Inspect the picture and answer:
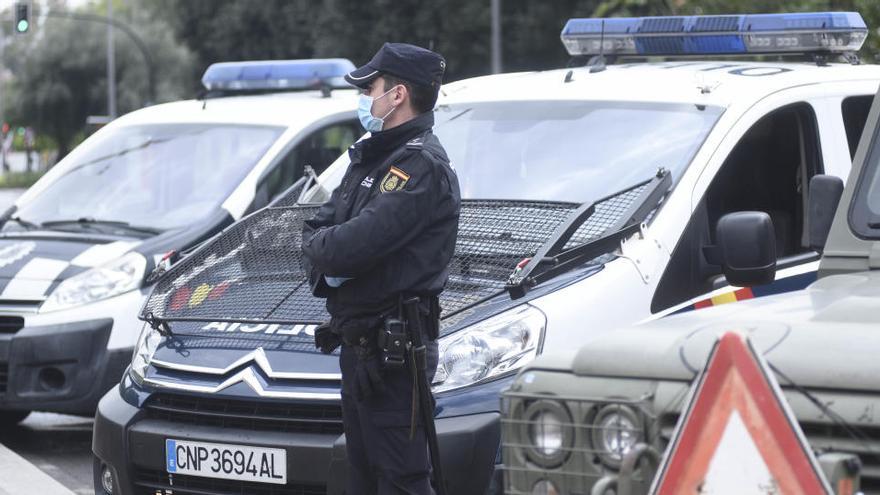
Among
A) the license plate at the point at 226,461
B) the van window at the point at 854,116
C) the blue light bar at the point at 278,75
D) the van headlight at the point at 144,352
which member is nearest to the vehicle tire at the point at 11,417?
the blue light bar at the point at 278,75

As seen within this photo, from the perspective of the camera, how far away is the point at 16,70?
61.7 metres

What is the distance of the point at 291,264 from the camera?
560cm

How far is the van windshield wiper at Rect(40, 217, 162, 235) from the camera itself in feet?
26.1

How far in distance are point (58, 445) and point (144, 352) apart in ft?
8.93

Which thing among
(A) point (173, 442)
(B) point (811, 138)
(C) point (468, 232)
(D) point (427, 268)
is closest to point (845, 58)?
(B) point (811, 138)

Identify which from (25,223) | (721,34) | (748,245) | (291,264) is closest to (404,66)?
(748,245)

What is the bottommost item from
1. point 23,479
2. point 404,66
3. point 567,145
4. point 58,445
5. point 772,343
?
point 58,445

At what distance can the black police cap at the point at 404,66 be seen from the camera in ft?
15.0

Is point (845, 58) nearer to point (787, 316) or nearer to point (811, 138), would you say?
point (811, 138)

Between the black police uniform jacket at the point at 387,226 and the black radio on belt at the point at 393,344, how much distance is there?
0.30 ft

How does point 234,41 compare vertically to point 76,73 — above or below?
above

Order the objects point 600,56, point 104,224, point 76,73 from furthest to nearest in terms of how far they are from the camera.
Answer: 1. point 76,73
2. point 104,224
3. point 600,56

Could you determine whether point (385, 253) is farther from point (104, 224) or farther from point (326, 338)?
point (104, 224)

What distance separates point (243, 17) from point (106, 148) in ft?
145
